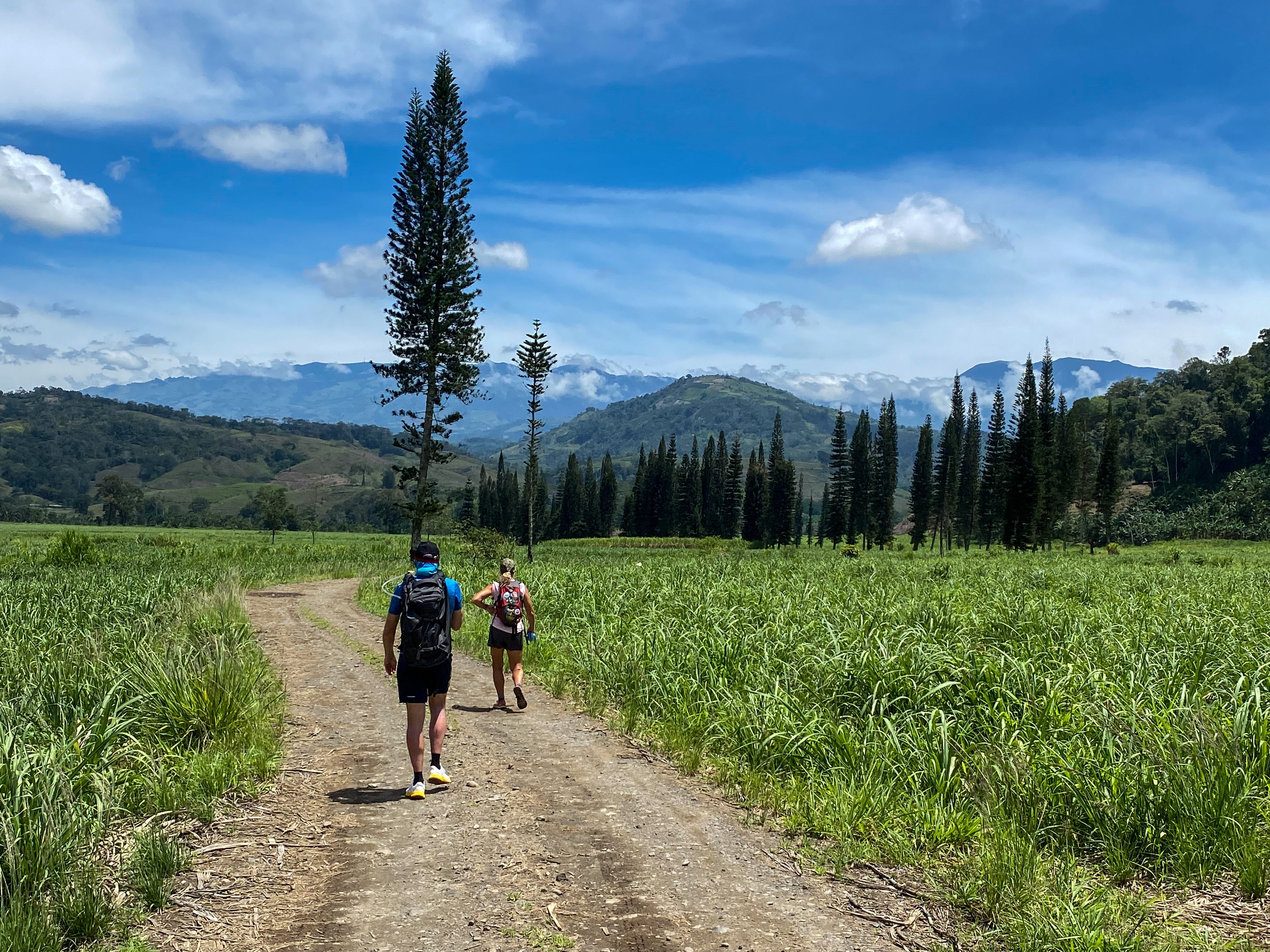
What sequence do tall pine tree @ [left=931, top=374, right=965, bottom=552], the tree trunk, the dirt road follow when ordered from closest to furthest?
1. the dirt road
2. the tree trunk
3. tall pine tree @ [left=931, top=374, right=965, bottom=552]

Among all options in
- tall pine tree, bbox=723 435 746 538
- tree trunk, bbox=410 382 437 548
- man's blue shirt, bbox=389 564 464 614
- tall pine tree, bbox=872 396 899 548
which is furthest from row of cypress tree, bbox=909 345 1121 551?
man's blue shirt, bbox=389 564 464 614

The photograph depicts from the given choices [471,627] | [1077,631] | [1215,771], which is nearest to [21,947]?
[1215,771]

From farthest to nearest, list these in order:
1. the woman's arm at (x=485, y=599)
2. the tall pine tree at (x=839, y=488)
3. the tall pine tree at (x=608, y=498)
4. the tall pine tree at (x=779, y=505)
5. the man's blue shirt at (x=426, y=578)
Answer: the tall pine tree at (x=608, y=498)
the tall pine tree at (x=779, y=505)
the tall pine tree at (x=839, y=488)
the woman's arm at (x=485, y=599)
the man's blue shirt at (x=426, y=578)

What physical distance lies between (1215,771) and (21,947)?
7940 mm

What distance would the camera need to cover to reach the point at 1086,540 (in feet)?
318

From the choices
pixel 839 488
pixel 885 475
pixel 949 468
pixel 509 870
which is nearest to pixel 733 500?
pixel 839 488

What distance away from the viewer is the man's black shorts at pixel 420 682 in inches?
276

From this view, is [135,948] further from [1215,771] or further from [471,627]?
[471,627]

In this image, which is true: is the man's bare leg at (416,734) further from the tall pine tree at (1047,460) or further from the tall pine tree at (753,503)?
the tall pine tree at (753,503)

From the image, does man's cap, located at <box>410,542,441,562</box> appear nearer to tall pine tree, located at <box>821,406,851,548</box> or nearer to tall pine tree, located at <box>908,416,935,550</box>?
tall pine tree, located at <box>821,406,851,548</box>

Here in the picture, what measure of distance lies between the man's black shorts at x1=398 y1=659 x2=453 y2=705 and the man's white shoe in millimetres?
666

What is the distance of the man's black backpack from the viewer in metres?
6.91

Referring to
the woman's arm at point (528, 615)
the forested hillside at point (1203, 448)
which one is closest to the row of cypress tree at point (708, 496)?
the forested hillside at point (1203, 448)

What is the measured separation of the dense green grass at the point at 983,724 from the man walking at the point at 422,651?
8.95 ft
